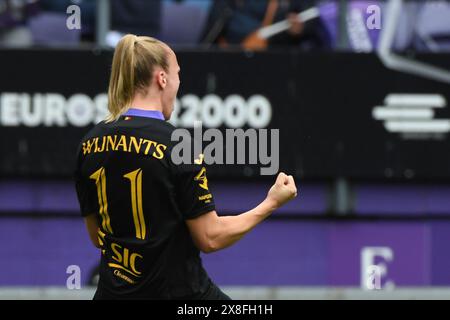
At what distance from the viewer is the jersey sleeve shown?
11.8 ft

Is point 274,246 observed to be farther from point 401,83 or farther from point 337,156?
point 401,83

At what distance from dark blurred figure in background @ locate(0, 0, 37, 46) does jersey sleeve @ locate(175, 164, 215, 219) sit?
5.60 metres

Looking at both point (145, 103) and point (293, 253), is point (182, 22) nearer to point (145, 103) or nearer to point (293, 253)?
point (293, 253)

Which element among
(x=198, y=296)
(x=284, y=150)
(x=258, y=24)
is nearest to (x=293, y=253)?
(x=284, y=150)

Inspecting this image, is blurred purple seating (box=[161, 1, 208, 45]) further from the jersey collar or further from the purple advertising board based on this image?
the jersey collar

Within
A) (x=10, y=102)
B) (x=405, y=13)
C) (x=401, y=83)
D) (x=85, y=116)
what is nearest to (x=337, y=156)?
(x=401, y=83)

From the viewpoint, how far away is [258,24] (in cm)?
901

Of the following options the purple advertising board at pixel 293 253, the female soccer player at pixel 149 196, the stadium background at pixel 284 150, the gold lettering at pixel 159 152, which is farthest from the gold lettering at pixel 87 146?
the purple advertising board at pixel 293 253

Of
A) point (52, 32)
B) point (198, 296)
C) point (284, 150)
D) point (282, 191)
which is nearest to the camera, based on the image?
point (282, 191)

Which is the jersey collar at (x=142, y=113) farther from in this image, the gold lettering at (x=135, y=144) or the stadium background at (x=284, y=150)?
the stadium background at (x=284, y=150)

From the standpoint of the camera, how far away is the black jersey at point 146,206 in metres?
3.59

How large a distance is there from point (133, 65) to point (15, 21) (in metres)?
5.58

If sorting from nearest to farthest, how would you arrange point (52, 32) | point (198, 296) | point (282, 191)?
point (282, 191) → point (198, 296) → point (52, 32)

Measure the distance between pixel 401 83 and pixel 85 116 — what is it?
2.75 m
